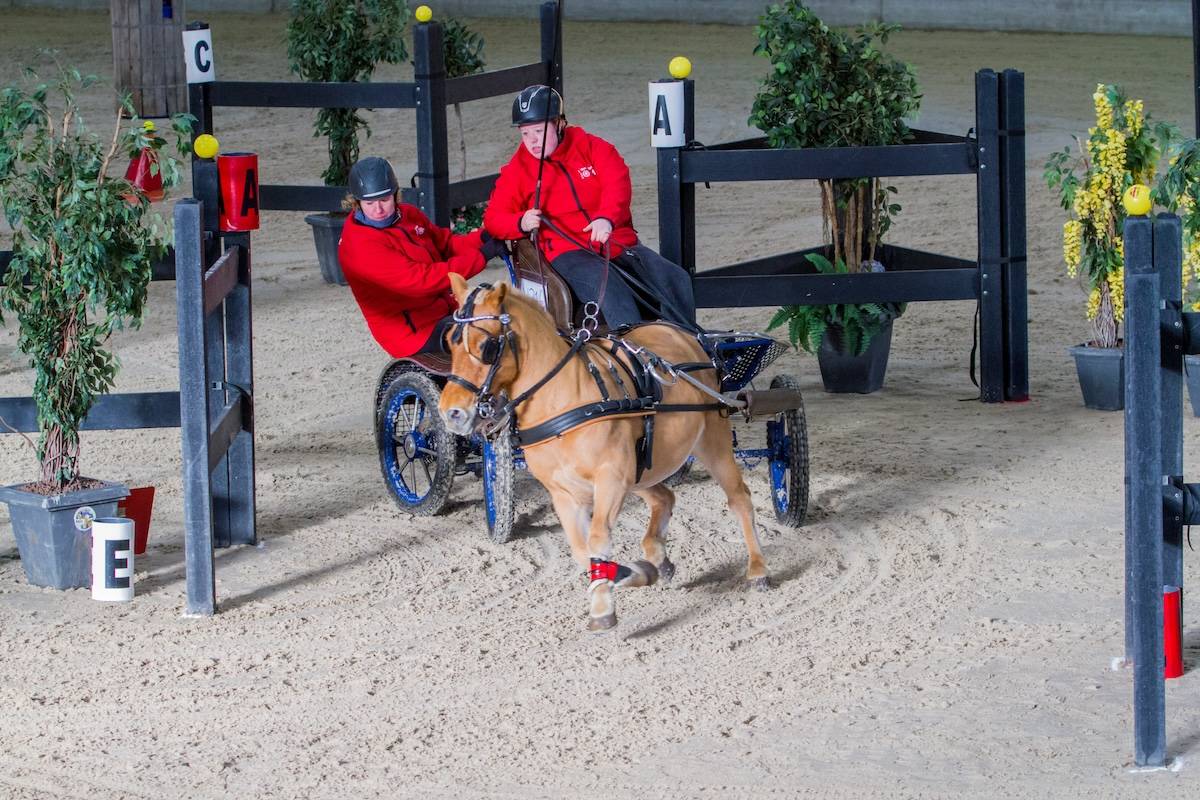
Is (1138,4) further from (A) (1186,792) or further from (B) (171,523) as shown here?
(A) (1186,792)

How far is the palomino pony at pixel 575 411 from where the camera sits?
499 cm

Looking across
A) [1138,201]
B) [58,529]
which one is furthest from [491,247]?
[1138,201]

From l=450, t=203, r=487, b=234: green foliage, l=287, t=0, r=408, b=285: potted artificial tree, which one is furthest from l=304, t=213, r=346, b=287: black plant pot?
l=450, t=203, r=487, b=234: green foliage

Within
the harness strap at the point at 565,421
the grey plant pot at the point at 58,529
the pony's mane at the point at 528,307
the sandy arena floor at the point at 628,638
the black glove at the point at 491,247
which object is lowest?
the sandy arena floor at the point at 628,638

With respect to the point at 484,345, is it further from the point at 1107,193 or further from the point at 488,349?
the point at 1107,193

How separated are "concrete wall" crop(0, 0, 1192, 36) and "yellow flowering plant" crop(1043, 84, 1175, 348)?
1005 cm

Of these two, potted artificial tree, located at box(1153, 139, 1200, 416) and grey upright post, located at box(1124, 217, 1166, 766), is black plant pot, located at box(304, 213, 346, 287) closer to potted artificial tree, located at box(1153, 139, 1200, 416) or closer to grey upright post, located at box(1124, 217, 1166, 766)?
potted artificial tree, located at box(1153, 139, 1200, 416)

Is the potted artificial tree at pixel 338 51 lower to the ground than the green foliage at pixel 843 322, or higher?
higher

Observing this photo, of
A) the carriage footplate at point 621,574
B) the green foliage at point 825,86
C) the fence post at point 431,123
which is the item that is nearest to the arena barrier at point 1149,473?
the carriage footplate at point 621,574

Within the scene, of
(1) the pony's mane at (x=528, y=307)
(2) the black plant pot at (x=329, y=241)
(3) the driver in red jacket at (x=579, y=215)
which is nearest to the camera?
(1) the pony's mane at (x=528, y=307)

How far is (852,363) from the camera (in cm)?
847

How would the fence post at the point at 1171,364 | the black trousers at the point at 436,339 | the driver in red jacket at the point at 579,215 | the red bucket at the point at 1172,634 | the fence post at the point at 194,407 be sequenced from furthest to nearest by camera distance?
1. the black trousers at the point at 436,339
2. the driver in red jacket at the point at 579,215
3. the fence post at the point at 194,407
4. the red bucket at the point at 1172,634
5. the fence post at the point at 1171,364

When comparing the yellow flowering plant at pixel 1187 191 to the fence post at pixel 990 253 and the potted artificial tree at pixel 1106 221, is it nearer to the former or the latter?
the potted artificial tree at pixel 1106 221

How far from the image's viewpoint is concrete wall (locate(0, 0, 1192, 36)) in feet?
58.3
